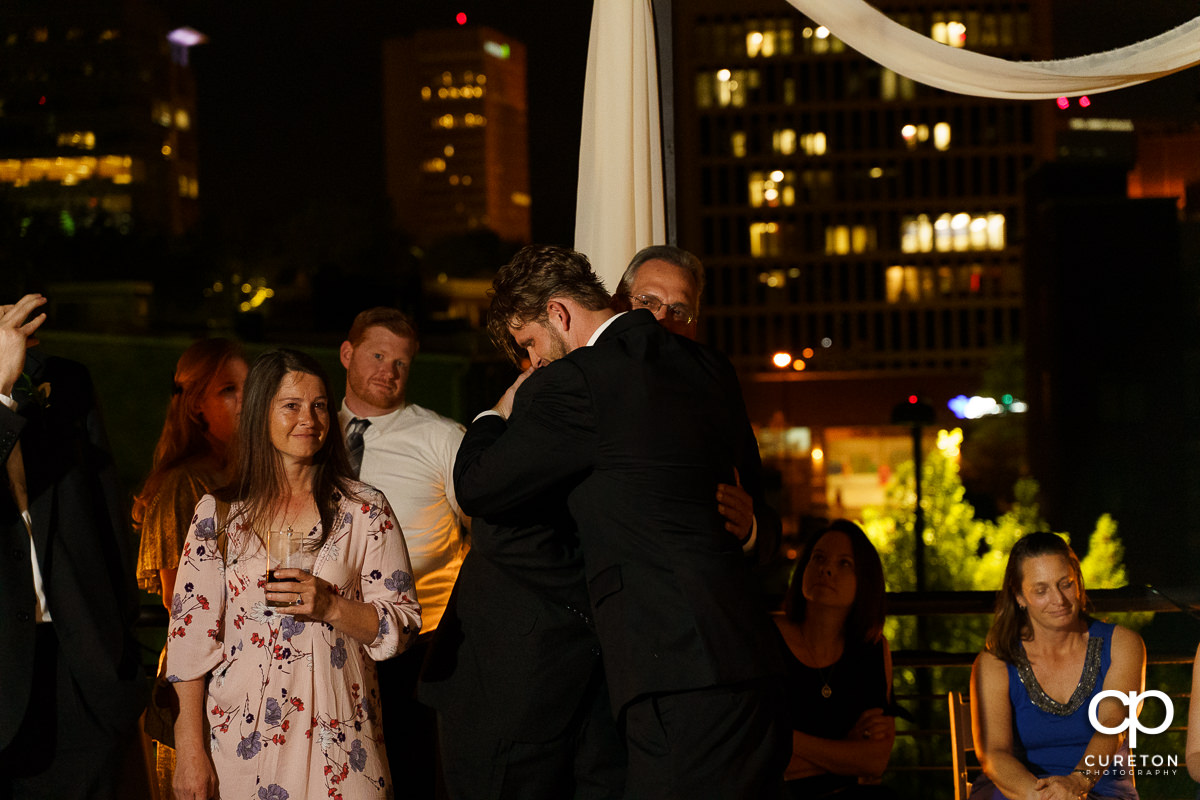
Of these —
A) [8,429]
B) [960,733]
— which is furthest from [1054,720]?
[8,429]

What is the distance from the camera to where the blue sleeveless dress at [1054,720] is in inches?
114

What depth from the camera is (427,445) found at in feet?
10.8

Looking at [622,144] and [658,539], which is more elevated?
[622,144]

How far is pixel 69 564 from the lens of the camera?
8.30 ft

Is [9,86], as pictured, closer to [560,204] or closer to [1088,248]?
[560,204]

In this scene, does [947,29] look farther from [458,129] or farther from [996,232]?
[458,129]

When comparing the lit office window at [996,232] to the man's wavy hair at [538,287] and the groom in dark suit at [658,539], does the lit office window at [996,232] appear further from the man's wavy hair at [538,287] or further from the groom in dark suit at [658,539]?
the groom in dark suit at [658,539]

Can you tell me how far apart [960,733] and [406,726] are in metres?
1.35

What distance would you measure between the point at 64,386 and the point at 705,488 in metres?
1.43

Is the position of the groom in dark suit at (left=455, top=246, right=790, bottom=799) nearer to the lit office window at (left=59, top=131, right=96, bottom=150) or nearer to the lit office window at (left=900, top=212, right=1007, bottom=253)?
the lit office window at (left=59, top=131, right=96, bottom=150)

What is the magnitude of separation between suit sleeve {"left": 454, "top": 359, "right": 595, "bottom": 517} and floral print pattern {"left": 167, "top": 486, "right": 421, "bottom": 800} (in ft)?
1.35

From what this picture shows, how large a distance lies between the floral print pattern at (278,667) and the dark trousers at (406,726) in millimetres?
614

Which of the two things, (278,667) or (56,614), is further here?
(56,614)

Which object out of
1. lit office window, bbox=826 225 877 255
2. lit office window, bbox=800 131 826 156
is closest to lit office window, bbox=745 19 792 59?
lit office window, bbox=800 131 826 156
